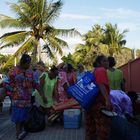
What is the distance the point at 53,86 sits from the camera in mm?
11992

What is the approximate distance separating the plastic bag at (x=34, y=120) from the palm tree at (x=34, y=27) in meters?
24.7

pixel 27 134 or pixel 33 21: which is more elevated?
pixel 33 21

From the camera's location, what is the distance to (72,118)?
38.2 ft

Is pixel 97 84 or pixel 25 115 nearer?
pixel 97 84

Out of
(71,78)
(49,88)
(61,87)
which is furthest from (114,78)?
(71,78)

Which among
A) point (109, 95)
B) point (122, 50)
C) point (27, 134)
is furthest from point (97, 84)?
point (122, 50)

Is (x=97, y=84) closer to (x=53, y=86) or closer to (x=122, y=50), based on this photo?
(x=53, y=86)

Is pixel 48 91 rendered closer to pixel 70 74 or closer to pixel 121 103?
pixel 70 74

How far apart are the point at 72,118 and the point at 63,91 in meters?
1.27

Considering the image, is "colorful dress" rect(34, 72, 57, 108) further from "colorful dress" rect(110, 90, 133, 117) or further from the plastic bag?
"colorful dress" rect(110, 90, 133, 117)

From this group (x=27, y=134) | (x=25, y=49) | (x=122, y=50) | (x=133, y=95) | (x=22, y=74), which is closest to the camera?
(x=133, y=95)

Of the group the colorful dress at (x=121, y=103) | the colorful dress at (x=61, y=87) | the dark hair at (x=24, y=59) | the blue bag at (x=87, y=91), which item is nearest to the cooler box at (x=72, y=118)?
the colorful dress at (x=61, y=87)

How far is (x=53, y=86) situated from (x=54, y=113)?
0.73 meters

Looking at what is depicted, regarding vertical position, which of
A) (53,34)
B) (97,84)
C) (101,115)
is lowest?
(101,115)
